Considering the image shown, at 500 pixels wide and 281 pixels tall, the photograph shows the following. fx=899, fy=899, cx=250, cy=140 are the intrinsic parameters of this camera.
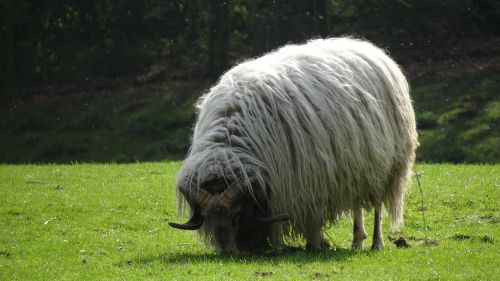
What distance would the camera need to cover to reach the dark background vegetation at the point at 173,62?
30.0 m

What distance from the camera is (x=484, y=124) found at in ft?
91.2

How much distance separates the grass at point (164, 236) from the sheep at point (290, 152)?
18.3 inches

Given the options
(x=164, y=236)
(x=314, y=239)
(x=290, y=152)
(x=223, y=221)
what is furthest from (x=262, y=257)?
(x=164, y=236)

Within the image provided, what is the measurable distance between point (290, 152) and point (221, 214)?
116 cm

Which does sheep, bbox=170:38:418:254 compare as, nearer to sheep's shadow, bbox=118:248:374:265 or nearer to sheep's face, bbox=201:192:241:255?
sheep's face, bbox=201:192:241:255

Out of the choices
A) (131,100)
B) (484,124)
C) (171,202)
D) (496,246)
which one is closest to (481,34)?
(484,124)

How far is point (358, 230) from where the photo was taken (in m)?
12.1

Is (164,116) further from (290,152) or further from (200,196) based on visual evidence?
(200,196)

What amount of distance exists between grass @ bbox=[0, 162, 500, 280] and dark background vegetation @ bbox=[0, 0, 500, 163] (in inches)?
358

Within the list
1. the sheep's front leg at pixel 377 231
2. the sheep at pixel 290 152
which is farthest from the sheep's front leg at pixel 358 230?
the sheep's front leg at pixel 377 231

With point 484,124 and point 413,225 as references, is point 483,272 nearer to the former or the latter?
point 413,225

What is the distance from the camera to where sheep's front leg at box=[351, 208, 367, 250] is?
476 inches

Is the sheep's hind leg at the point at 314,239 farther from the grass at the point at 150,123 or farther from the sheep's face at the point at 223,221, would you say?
the grass at the point at 150,123

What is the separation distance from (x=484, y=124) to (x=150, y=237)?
16875mm
